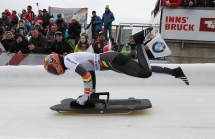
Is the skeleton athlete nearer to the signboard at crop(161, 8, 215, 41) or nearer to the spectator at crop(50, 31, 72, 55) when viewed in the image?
the spectator at crop(50, 31, 72, 55)

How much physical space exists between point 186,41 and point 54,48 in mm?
4244

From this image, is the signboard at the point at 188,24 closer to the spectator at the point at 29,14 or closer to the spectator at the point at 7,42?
the spectator at the point at 7,42

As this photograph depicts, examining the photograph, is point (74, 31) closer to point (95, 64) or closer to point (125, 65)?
point (95, 64)

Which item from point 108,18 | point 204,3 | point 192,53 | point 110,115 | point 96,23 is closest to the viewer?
point 110,115

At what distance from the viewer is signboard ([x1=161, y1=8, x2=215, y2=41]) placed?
7459mm

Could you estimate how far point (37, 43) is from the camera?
604 cm

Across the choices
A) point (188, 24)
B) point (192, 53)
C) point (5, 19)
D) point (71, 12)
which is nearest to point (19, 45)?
point (5, 19)

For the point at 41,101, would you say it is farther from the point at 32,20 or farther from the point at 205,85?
the point at 32,20

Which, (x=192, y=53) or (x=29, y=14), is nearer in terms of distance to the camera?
(x=192, y=53)

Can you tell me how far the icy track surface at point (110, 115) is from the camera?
8.13 feet

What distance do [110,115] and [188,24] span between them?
17.8 ft

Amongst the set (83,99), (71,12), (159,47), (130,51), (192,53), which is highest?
(71,12)

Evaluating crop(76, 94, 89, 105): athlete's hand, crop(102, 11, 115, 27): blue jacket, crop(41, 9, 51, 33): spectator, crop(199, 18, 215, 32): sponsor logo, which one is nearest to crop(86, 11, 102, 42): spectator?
crop(102, 11, 115, 27): blue jacket

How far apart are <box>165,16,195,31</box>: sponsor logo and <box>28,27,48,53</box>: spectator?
3.80 meters
